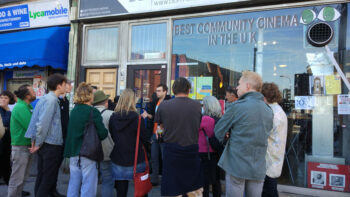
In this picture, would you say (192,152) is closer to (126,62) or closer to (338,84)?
(338,84)

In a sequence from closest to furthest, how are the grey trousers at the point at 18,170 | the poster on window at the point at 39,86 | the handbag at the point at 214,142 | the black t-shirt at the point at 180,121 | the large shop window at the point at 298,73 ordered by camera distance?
the black t-shirt at the point at 180,121, the handbag at the point at 214,142, the grey trousers at the point at 18,170, the large shop window at the point at 298,73, the poster on window at the point at 39,86

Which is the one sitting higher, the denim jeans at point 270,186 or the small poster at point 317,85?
the small poster at point 317,85

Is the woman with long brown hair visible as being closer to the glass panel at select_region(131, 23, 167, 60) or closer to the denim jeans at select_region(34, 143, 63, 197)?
the denim jeans at select_region(34, 143, 63, 197)

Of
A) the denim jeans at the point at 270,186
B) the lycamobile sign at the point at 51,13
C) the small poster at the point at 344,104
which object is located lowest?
the denim jeans at the point at 270,186

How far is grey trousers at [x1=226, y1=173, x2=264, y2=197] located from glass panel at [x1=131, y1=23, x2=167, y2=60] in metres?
4.07

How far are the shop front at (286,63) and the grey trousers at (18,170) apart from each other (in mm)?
3005

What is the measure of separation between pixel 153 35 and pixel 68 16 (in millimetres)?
2755

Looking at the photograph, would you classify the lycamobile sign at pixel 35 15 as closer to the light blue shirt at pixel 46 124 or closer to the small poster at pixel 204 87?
the small poster at pixel 204 87

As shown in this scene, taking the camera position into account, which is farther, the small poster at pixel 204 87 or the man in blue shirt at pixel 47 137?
the small poster at pixel 204 87

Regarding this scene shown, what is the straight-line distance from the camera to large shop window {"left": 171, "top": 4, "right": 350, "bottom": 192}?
15.9 ft

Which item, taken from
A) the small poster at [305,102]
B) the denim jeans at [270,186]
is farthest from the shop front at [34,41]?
the denim jeans at [270,186]

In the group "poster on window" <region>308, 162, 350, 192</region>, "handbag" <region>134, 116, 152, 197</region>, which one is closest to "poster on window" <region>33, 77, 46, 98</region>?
"handbag" <region>134, 116, 152, 197</region>

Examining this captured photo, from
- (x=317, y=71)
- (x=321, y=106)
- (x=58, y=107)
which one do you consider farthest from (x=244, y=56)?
(x=58, y=107)

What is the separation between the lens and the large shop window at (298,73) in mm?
4836
